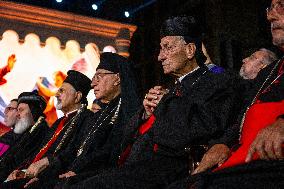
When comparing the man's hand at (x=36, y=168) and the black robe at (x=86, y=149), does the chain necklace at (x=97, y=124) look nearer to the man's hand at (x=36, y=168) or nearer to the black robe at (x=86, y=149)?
the black robe at (x=86, y=149)

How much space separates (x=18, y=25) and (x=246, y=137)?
729 cm

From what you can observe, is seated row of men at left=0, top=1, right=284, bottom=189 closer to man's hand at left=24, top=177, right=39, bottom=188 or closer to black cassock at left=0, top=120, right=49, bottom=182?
man's hand at left=24, top=177, right=39, bottom=188

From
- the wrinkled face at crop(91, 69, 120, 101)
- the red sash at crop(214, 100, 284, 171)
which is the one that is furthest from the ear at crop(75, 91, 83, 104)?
the red sash at crop(214, 100, 284, 171)

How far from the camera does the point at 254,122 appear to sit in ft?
6.77

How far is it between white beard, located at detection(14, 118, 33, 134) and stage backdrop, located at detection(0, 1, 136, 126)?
77.2 inches

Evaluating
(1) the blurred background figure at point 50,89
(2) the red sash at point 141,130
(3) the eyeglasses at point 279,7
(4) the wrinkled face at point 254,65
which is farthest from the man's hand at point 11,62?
(3) the eyeglasses at point 279,7

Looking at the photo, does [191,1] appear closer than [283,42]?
No

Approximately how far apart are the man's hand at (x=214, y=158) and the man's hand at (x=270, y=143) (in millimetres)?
427

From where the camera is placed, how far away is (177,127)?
2.44 metres

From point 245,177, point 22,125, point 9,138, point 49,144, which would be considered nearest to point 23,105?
point 22,125

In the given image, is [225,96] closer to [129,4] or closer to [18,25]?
[18,25]

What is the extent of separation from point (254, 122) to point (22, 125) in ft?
15.5

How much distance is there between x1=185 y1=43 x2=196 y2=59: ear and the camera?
3059 mm

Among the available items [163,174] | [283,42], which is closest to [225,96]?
[283,42]
